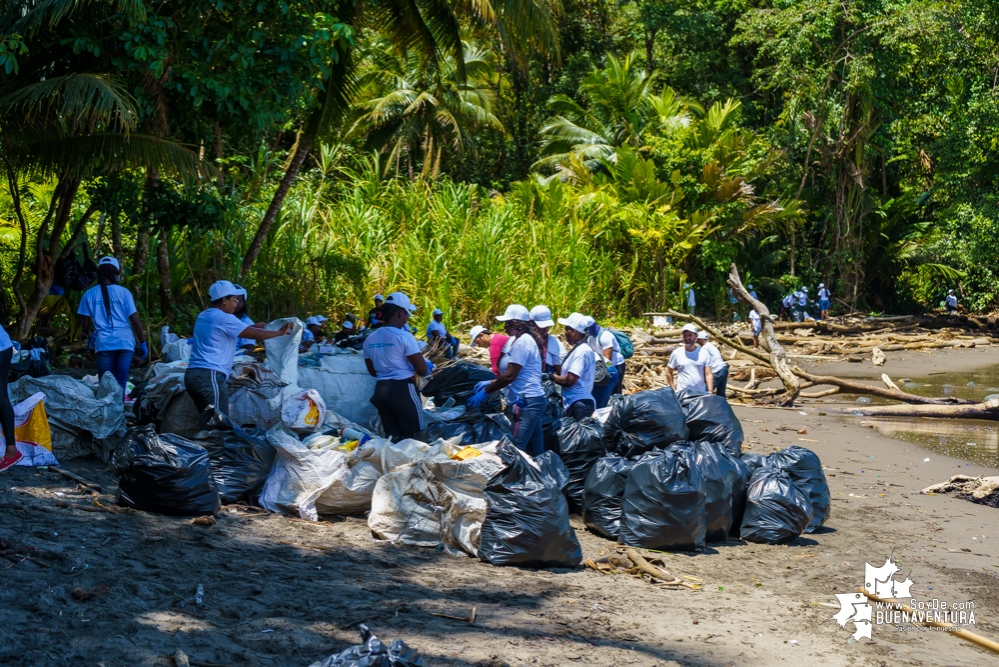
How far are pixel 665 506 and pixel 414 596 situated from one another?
191 centimetres

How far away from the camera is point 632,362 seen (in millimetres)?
14797

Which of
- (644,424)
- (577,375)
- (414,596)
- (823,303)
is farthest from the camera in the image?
(823,303)

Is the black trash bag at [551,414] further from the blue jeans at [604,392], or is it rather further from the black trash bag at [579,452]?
the blue jeans at [604,392]

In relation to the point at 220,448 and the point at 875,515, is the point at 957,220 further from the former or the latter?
the point at 220,448

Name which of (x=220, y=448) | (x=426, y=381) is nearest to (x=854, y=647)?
(x=220, y=448)

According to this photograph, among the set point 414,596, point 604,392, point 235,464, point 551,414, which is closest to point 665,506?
point 414,596

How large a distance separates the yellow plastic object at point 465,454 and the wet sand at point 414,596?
67 centimetres

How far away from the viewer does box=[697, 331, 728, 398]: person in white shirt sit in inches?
375

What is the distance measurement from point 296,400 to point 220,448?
3.52 ft

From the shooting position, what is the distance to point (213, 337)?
6613mm

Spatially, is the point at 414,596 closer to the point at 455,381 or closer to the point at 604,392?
the point at 455,381

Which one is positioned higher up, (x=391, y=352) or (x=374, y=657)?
(x=391, y=352)

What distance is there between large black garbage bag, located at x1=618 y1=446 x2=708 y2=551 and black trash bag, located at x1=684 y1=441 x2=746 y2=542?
0.09 m

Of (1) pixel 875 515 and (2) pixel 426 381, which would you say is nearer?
(1) pixel 875 515
